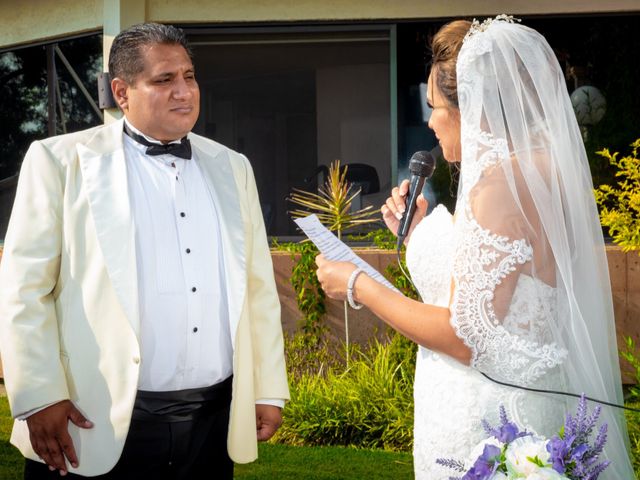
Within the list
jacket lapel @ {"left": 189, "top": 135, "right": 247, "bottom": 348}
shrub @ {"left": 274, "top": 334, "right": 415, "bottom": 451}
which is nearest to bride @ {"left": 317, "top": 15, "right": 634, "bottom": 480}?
jacket lapel @ {"left": 189, "top": 135, "right": 247, "bottom": 348}

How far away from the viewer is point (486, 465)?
Result: 210 centimetres

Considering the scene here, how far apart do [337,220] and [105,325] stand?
4.74 metres

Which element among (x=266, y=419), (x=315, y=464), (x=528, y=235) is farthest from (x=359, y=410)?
(x=528, y=235)

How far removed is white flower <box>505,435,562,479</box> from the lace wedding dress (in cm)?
77

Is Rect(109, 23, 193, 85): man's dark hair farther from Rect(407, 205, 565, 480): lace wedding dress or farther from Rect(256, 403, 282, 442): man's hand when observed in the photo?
Rect(256, 403, 282, 442): man's hand

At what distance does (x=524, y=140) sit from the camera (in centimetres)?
299

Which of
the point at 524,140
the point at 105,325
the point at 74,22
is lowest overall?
the point at 105,325

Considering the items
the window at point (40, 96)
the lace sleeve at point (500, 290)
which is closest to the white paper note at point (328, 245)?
the lace sleeve at point (500, 290)

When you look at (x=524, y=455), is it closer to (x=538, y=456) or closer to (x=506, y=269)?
(x=538, y=456)

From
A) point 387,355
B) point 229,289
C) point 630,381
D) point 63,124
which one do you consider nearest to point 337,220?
point 387,355

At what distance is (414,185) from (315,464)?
3386 millimetres

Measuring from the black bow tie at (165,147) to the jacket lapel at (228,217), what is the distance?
10cm

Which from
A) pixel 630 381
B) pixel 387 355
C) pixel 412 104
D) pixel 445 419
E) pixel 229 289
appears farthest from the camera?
pixel 412 104

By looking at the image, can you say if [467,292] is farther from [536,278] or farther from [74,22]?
[74,22]
